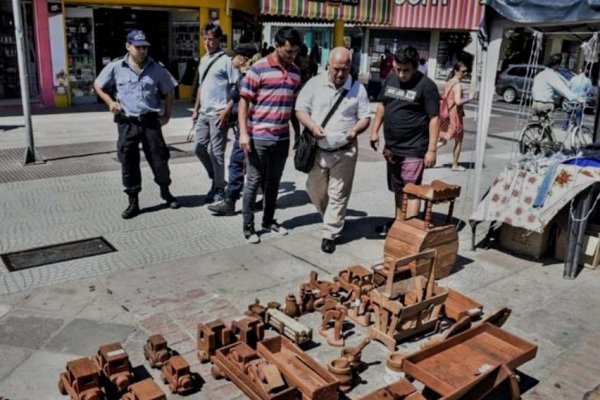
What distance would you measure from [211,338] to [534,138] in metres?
9.31

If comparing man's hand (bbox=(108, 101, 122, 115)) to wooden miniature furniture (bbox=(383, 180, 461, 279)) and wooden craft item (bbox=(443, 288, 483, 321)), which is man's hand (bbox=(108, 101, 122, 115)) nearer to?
wooden miniature furniture (bbox=(383, 180, 461, 279))

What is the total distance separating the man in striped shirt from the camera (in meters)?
5.06

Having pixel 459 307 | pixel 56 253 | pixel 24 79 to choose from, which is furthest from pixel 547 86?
pixel 56 253

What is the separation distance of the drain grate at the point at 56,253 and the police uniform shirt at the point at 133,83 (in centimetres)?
131

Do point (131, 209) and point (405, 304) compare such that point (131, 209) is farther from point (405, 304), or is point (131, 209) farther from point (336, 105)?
point (405, 304)

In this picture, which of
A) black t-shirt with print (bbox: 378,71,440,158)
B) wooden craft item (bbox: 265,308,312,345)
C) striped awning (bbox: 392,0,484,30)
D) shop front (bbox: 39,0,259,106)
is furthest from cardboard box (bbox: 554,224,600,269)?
striped awning (bbox: 392,0,484,30)

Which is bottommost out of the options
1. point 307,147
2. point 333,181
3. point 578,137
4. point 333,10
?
point 333,181

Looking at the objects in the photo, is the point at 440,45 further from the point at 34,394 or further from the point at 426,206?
the point at 34,394

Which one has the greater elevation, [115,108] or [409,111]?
[409,111]

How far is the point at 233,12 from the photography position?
15.2m

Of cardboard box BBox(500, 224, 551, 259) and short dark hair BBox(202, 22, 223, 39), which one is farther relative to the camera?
short dark hair BBox(202, 22, 223, 39)

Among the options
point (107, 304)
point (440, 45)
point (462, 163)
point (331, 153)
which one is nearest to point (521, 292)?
point (331, 153)

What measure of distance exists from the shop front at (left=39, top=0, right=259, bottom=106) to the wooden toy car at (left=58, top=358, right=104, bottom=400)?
1170cm

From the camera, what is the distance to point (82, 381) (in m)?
2.90
